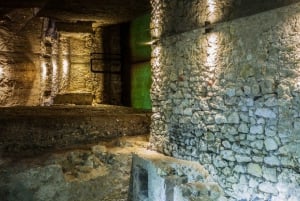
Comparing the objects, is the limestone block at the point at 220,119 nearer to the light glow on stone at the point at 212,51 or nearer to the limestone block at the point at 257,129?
the limestone block at the point at 257,129

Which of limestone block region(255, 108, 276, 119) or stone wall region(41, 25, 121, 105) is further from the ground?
stone wall region(41, 25, 121, 105)

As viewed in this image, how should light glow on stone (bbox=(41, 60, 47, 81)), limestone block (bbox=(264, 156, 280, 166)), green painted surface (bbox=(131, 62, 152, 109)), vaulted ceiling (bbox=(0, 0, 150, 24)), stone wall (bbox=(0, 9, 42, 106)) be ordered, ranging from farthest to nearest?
1. light glow on stone (bbox=(41, 60, 47, 81))
2. stone wall (bbox=(0, 9, 42, 106))
3. green painted surface (bbox=(131, 62, 152, 109))
4. vaulted ceiling (bbox=(0, 0, 150, 24))
5. limestone block (bbox=(264, 156, 280, 166))

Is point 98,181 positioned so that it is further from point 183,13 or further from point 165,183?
point 183,13

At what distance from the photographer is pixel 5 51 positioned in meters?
11.6

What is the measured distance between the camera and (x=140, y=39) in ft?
34.6

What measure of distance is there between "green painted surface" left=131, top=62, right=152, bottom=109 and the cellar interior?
165cm

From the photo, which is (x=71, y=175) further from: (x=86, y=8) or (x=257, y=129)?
(x=86, y=8)

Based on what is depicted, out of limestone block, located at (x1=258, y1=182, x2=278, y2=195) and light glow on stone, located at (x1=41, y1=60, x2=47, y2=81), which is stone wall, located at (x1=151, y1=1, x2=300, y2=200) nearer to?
limestone block, located at (x1=258, y1=182, x2=278, y2=195)

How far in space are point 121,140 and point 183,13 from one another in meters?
3.03

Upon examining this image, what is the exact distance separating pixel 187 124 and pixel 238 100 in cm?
119

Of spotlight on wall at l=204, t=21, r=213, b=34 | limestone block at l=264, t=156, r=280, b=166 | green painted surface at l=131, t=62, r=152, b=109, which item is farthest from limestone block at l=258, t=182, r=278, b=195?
green painted surface at l=131, t=62, r=152, b=109

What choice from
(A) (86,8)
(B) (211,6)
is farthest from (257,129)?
(A) (86,8)

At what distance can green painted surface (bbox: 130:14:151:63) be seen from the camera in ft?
33.1

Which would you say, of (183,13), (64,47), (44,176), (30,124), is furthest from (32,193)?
(64,47)
